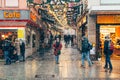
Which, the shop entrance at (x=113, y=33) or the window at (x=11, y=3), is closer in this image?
the shop entrance at (x=113, y=33)

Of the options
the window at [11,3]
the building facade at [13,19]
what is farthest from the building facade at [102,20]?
the window at [11,3]

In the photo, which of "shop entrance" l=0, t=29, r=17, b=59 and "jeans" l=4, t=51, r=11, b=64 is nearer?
"jeans" l=4, t=51, r=11, b=64

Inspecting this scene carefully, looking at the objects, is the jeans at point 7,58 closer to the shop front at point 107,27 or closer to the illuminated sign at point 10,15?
the illuminated sign at point 10,15

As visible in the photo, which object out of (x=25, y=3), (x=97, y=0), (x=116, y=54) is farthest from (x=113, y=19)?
(x=25, y=3)

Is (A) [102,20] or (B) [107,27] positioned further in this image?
(B) [107,27]

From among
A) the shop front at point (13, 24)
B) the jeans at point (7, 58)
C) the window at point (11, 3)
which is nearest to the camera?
the jeans at point (7, 58)

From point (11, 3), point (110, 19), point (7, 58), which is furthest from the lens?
point (11, 3)

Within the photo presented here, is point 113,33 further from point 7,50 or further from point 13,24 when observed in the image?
point 7,50

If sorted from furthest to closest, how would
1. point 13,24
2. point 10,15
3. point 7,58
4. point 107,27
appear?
point 10,15 → point 13,24 → point 107,27 → point 7,58

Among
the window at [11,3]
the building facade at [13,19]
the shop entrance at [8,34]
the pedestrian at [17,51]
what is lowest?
the pedestrian at [17,51]

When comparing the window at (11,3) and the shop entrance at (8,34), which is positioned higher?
the window at (11,3)

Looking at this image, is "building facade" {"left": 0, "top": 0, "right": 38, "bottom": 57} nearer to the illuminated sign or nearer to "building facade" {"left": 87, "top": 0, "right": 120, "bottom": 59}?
the illuminated sign

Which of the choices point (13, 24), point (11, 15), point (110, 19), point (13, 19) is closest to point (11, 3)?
point (11, 15)

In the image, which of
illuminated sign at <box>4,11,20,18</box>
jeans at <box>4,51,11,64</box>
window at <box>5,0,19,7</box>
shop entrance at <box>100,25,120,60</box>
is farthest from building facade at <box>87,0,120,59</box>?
jeans at <box>4,51,11,64</box>
